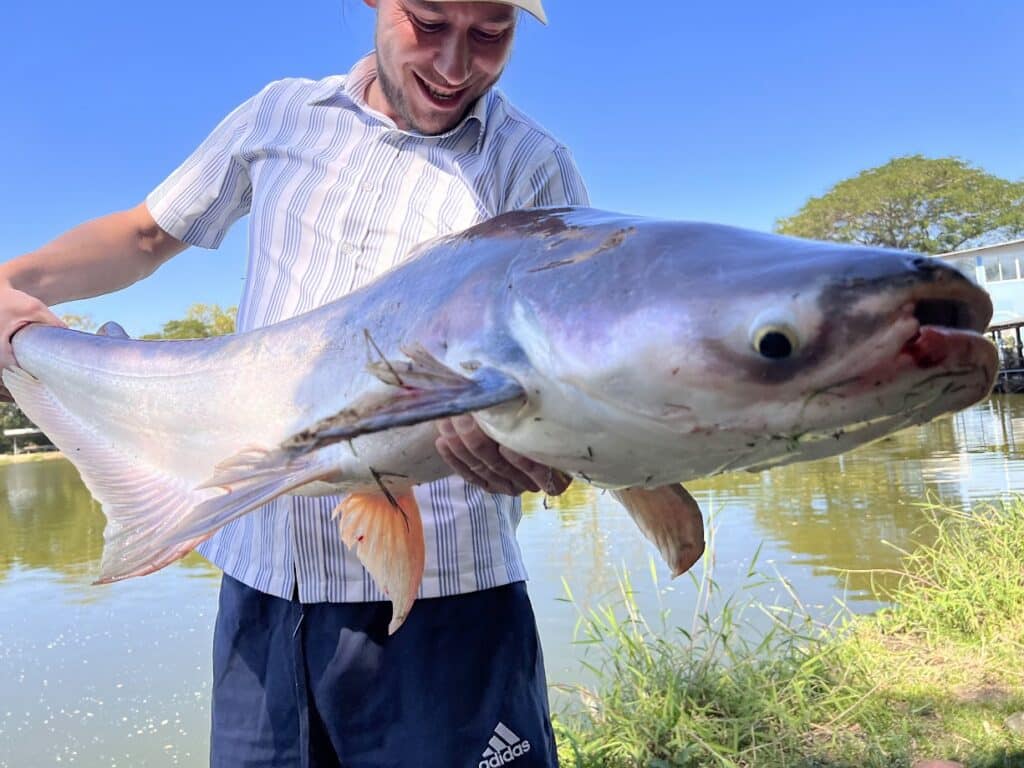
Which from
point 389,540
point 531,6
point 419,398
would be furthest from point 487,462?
point 531,6

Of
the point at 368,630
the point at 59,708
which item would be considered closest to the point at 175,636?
the point at 59,708

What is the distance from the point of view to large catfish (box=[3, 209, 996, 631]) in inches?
35.9

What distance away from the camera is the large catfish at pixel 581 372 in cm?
91

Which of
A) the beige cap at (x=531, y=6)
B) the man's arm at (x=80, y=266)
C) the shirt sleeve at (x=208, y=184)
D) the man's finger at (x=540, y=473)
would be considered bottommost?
the man's finger at (x=540, y=473)

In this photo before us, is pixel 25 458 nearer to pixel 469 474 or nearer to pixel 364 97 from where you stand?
pixel 364 97

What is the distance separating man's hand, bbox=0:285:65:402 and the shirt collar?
0.90 m

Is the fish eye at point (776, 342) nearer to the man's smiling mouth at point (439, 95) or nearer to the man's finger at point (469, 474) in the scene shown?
the man's finger at point (469, 474)

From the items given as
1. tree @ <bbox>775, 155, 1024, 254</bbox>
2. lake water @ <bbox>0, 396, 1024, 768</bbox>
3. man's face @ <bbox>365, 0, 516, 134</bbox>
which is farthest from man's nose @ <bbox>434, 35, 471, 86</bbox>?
tree @ <bbox>775, 155, 1024, 254</bbox>

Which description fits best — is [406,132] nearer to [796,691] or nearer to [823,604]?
[796,691]

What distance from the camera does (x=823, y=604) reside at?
18.1 feet

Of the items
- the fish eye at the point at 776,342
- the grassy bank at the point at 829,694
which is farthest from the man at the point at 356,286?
the grassy bank at the point at 829,694

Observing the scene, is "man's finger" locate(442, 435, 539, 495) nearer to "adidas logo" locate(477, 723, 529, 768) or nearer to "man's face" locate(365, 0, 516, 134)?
"adidas logo" locate(477, 723, 529, 768)

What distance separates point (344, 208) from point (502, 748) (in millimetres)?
1314

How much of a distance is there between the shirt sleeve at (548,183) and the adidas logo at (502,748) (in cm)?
124
